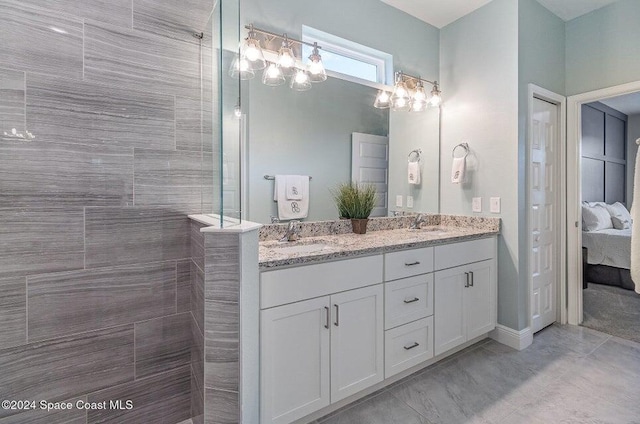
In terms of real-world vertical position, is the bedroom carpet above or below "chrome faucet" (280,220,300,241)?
below

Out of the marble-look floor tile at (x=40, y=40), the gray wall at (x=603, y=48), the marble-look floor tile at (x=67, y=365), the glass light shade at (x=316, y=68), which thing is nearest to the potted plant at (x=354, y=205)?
the glass light shade at (x=316, y=68)

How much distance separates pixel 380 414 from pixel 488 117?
231cm

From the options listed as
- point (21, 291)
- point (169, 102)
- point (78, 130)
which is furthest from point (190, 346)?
point (169, 102)

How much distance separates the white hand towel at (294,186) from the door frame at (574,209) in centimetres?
245

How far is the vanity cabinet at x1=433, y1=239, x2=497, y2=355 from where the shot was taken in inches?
81.4

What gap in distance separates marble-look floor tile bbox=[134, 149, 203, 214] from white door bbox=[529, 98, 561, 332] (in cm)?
247

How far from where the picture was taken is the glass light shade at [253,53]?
1893mm

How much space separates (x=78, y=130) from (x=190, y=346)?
3.96 ft

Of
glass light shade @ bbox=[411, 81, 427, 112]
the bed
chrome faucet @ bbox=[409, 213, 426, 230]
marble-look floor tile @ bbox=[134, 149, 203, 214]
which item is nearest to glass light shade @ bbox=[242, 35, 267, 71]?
marble-look floor tile @ bbox=[134, 149, 203, 214]

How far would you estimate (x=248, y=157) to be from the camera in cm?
194

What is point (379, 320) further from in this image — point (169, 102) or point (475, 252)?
point (169, 102)

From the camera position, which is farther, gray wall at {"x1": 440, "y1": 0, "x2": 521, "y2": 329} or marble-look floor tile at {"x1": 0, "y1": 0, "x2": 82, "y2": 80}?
gray wall at {"x1": 440, "y1": 0, "x2": 521, "y2": 329}

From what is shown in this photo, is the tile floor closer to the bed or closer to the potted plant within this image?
the potted plant

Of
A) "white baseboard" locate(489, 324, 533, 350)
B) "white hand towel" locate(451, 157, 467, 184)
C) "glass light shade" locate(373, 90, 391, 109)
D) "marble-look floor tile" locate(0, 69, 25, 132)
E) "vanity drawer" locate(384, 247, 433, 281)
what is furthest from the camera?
"white hand towel" locate(451, 157, 467, 184)
